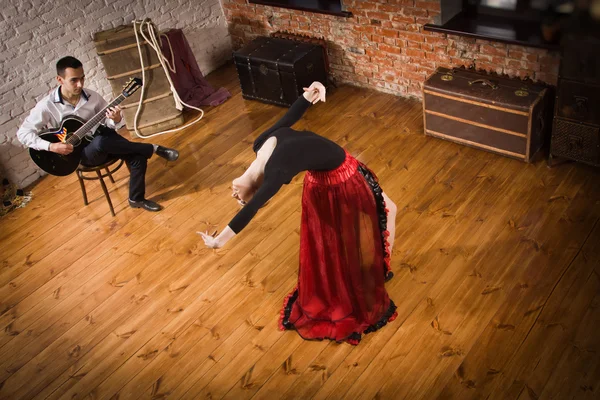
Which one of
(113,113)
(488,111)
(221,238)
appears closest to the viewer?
(221,238)

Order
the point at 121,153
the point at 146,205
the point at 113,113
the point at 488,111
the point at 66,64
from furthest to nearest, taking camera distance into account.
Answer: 1. the point at 146,205
2. the point at 121,153
3. the point at 488,111
4. the point at 113,113
5. the point at 66,64

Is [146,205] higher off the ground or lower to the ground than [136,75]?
lower

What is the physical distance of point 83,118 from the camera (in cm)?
425

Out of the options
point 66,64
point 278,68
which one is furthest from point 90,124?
point 278,68

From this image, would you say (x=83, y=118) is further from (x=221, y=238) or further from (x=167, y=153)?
Result: (x=221, y=238)

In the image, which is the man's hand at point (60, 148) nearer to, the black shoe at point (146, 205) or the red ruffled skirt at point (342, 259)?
the black shoe at point (146, 205)

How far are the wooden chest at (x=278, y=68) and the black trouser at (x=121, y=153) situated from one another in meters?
1.44

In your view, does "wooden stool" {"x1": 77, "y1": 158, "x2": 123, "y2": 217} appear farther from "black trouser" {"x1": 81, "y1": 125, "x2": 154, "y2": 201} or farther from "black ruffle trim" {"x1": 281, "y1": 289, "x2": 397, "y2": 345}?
"black ruffle trim" {"x1": 281, "y1": 289, "x2": 397, "y2": 345}

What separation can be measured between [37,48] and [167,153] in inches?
57.2

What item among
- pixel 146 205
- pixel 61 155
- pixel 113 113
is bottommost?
pixel 146 205

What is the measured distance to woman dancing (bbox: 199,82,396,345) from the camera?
2.58 m

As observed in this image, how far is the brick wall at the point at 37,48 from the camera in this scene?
4812 mm

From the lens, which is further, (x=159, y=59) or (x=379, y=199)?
(x=159, y=59)

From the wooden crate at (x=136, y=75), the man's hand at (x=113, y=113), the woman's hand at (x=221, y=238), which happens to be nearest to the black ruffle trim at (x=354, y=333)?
the woman's hand at (x=221, y=238)
